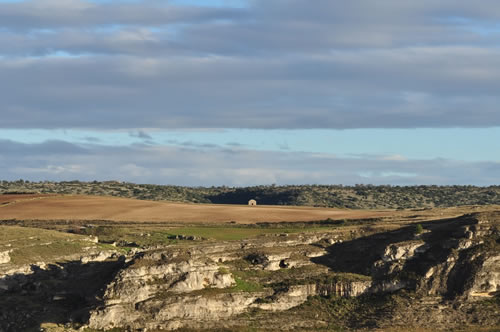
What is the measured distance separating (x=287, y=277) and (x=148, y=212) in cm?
5804

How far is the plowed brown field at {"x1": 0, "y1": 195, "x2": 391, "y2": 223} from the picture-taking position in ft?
430

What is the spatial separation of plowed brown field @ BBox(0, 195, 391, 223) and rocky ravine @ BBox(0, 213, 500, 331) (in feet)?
114

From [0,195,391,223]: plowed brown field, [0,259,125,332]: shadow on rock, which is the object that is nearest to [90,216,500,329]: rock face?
[0,259,125,332]: shadow on rock

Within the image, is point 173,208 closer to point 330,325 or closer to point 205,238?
point 205,238

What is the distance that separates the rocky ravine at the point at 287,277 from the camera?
76.9m

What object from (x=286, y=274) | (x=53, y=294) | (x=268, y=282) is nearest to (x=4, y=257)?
(x=53, y=294)

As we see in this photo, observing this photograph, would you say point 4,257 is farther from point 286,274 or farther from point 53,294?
point 286,274

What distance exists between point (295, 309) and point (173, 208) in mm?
65331

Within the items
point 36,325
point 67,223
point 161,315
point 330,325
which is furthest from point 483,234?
point 67,223

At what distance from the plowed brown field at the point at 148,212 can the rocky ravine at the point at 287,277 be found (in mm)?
34698

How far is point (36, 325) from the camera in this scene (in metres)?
76.6

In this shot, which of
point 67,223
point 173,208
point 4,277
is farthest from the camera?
point 173,208

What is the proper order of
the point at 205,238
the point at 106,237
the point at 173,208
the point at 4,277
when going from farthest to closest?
1. the point at 173,208
2. the point at 106,237
3. the point at 205,238
4. the point at 4,277

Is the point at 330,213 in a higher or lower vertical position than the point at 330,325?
higher
